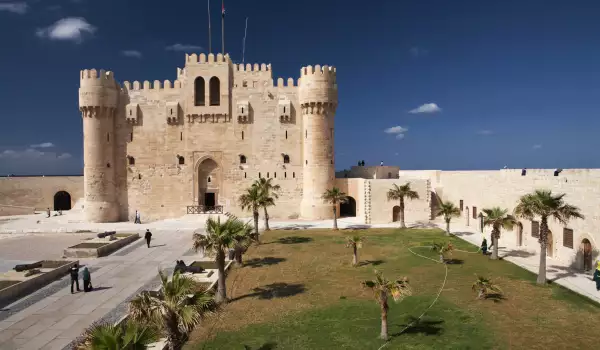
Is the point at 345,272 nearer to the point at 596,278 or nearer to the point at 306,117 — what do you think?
the point at 596,278

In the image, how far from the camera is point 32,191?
45344 millimetres

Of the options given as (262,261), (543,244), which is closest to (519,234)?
(543,244)

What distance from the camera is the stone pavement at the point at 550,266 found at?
52.3ft

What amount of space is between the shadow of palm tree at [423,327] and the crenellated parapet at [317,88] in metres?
27.2

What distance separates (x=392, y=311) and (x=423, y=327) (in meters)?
1.72

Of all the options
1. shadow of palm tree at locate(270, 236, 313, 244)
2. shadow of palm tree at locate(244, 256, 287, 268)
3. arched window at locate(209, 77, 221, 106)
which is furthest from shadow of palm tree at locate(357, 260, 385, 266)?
arched window at locate(209, 77, 221, 106)

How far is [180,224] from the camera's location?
3569 centimetres

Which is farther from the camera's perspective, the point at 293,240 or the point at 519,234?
the point at 293,240

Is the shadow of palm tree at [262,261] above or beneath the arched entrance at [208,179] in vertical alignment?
beneath

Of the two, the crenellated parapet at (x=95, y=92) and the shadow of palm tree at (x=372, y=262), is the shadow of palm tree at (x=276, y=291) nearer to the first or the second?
the shadow of palm tree at (x=372, y=262)

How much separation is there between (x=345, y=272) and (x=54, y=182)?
41860 mm

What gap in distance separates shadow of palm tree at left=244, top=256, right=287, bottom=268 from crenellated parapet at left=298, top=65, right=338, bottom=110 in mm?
19336

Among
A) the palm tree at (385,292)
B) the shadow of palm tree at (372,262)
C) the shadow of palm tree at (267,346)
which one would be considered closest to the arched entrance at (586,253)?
the shadow of palm tree at (372,262)

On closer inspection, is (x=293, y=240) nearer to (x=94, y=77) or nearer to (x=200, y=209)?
(x=200, y=209)
